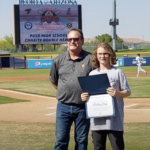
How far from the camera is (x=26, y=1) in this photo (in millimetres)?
55906

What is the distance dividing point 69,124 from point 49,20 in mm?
49141

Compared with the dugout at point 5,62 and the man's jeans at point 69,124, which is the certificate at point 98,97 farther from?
the dugout at point 5,62

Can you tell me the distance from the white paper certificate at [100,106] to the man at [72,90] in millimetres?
358

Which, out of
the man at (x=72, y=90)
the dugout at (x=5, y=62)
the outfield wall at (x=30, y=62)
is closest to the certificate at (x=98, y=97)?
the man at (x=72, y=90)

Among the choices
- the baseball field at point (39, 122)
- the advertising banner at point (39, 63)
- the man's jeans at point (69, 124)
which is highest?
the man's jeans at point (69, 124)

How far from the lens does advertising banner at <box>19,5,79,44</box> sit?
176ft

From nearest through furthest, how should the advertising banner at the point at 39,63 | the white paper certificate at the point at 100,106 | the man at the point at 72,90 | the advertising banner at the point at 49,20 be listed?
the white paper certificate at the point at 100,106 → the man at the point at 72,90 → the advertising banner at the point at 39,63 → the advertising banner at the point at 49,20

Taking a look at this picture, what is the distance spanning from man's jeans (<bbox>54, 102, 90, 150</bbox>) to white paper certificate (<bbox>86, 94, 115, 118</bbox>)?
416 millimetres

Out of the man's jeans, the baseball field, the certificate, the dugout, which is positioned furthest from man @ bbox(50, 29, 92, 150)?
the dugout

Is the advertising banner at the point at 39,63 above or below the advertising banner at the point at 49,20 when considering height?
below

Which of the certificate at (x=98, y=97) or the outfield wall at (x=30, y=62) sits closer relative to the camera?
the certificate at (x=98, y=97)

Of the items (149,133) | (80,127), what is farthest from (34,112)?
(80,127)

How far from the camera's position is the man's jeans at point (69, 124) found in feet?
19.0

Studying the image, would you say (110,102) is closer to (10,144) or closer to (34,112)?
(10,144)
